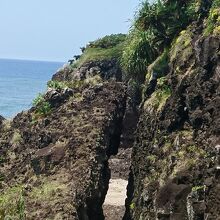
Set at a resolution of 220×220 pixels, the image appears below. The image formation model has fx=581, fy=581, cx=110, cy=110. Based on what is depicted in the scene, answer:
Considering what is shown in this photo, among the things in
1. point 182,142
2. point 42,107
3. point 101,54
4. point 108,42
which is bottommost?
point 182,142

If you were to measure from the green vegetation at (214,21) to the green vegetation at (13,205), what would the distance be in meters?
11.3

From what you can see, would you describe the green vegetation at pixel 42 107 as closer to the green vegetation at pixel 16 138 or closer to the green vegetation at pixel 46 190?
the green vegetation at pixel 16 138

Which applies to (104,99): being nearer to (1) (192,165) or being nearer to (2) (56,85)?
(2) (56,85)

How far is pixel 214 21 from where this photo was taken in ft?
89.6

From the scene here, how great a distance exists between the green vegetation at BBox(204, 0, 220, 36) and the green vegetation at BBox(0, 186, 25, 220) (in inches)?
447

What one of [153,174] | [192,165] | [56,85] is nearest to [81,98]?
[56,85]

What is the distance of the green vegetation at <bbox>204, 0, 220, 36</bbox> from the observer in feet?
87.2

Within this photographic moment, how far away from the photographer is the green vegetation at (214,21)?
2658cm

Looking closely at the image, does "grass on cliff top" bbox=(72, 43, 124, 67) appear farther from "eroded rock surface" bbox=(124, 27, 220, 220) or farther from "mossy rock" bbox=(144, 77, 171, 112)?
"mossy rock" bbox=(144, 77, 171, 112)

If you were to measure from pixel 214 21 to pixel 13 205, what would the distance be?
41.0 ft

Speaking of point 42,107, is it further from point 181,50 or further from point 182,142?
point 182,142

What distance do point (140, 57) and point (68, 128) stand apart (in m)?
6.10

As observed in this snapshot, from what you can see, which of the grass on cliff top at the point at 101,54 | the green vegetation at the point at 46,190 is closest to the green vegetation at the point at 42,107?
the green vegetation at the point at 46,190

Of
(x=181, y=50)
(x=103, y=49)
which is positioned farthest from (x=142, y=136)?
(x=103, y=49)
